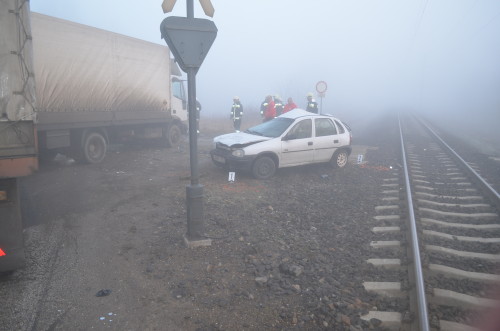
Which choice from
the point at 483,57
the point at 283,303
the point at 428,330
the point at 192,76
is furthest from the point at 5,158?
the point at 483,57

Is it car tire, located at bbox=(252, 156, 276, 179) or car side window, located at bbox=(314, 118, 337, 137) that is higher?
car side window, located at bbox=(314, 118, 337, 137)

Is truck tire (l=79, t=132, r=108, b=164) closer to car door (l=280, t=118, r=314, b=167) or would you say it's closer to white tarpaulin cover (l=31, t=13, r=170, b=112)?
white tarpaulin cover (l=31, t=13, r=170, b=112)

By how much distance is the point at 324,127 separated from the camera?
33.5 ft

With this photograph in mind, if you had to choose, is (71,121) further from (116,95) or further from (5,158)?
(5,158)

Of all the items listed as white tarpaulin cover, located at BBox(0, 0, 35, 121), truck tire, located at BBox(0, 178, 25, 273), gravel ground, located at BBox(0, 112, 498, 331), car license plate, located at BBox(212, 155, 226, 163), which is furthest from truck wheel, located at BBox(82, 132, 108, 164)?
truck tire, located at BBox(0, 178, 25, 273)

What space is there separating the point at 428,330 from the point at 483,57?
6758 cm

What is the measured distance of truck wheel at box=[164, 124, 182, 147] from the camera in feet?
48.1

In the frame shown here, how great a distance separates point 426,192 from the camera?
27.0 feet

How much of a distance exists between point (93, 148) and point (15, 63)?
738 centimetres

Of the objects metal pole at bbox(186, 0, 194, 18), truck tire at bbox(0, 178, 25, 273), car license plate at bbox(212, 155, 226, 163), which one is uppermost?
metal pole at bbox(186, 0, 194, 18)

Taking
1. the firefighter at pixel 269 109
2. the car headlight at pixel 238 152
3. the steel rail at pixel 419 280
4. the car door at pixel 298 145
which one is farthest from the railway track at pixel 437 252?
the firefighter at pixel 269 109

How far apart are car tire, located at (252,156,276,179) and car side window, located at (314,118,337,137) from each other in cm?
167

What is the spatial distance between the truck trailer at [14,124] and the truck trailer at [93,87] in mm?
3574

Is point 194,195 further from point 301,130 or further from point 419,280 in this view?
point 301,130
